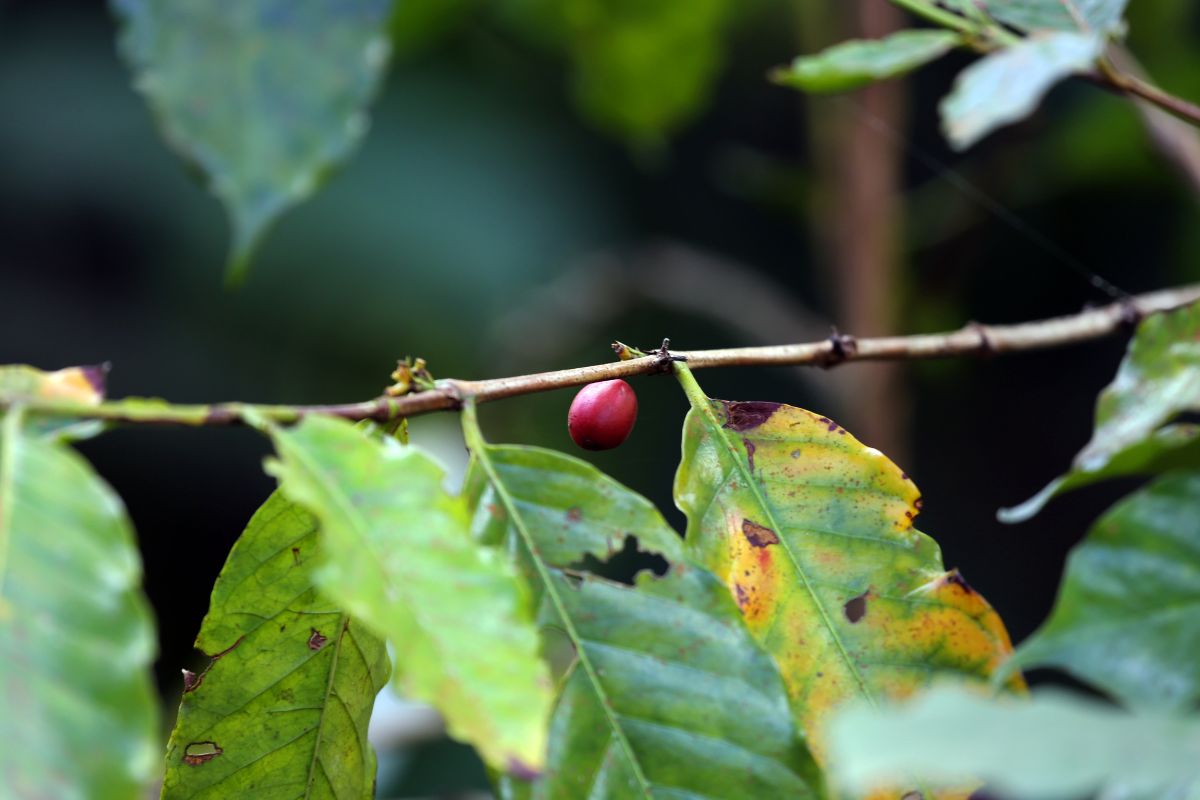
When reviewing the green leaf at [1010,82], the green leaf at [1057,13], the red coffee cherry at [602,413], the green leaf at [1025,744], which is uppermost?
the green leaf at [1057,13]

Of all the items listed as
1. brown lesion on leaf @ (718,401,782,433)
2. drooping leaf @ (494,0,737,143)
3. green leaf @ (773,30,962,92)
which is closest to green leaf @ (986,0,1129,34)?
green leaf @ (773,30,962,92)

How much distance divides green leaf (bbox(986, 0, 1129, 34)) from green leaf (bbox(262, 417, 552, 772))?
21.2 inches

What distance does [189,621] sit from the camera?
2.86m

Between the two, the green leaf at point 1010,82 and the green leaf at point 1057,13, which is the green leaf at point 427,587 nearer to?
the green leaf at point 1010,82

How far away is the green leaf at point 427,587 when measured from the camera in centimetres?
46

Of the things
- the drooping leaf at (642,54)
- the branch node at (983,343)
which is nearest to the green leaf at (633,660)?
the branch node at (983,343)

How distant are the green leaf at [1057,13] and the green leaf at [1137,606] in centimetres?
38

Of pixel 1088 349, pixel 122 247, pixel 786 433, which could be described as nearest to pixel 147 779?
pixel 786 433

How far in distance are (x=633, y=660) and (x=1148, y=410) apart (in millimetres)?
284

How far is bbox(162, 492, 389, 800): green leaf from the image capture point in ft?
2.11

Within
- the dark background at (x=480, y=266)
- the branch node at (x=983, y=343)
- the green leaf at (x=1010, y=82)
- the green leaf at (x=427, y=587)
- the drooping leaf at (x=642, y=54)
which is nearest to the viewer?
the green leaf at (x=427, y=587)

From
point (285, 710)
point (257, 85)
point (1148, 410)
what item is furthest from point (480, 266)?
point (1148, 410)

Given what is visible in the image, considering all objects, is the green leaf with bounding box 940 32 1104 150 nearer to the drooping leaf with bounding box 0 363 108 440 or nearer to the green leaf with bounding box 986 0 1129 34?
the green leaf with bounding box 986 0 1129 34

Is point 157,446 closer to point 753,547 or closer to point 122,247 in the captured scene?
point 122,247
